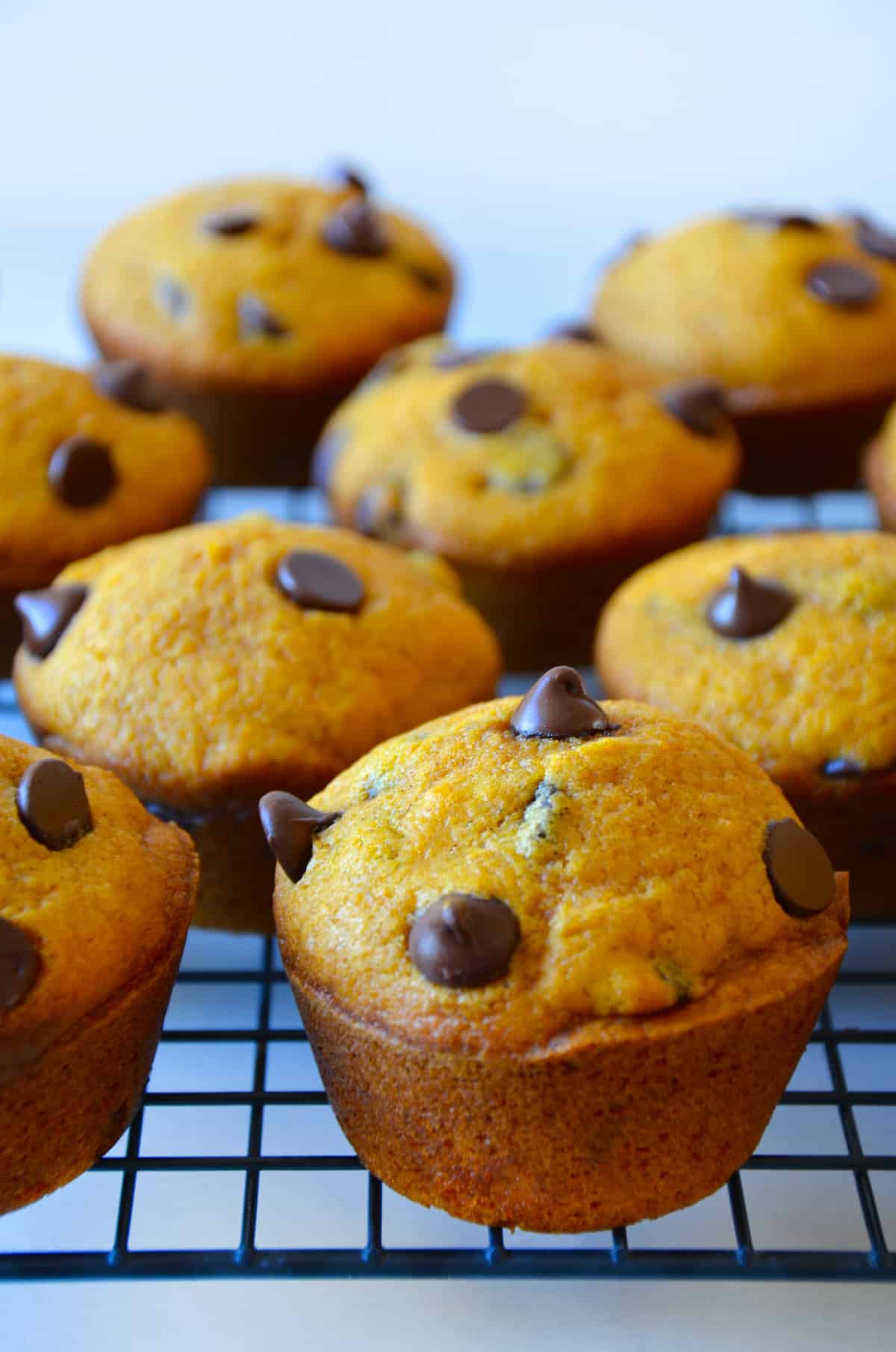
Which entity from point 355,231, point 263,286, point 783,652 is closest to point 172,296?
point 263,286

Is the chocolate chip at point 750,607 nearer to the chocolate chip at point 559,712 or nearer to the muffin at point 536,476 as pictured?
the chocolate chip at point 559,712

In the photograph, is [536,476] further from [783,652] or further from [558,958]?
[558,958]

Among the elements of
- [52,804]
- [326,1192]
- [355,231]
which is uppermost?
[355,231]

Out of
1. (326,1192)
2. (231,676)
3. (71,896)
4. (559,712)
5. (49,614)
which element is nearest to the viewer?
(71,896)

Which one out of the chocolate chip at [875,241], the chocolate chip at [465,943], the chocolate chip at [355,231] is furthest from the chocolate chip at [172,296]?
the chocolate chip at [465,943]

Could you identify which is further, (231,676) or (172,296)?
(172,296)

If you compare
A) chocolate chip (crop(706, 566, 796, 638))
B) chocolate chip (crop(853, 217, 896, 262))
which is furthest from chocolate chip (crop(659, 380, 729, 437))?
chocolate chip (crop(706, 566, 796, 638))

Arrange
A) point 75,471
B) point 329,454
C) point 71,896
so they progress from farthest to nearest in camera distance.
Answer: point 329,454, point 75,471, point 71,896

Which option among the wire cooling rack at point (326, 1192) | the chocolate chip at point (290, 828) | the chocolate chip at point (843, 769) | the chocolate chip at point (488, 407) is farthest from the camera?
the chocolate chip at point (488, 407)
